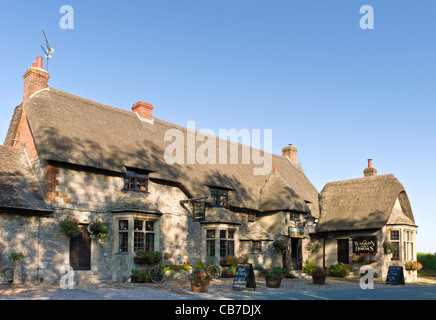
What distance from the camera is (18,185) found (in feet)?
61.0

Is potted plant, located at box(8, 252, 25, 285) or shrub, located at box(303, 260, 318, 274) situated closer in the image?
potted plant, located at box(8, 252, 25, 285)

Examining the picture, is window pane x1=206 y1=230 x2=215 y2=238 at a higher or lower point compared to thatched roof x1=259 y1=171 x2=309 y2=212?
lower

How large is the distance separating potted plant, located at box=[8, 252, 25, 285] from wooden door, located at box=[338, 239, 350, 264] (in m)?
20.0

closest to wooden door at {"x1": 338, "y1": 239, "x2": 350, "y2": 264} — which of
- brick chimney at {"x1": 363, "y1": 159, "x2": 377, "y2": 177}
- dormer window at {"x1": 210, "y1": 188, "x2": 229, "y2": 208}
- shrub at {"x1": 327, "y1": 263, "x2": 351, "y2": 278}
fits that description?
shrub at {"x1": 327, "y1": 263, "x2": 351, "y2": 278}

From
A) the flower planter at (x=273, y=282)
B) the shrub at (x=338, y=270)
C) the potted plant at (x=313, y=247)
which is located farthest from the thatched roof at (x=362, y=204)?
the flower planter at (x=273, y=282)

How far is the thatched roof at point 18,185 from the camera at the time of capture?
17.4m

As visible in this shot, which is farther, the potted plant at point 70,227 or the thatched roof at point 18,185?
the potted plant at point 70,227

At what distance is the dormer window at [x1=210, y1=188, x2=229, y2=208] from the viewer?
83.1 ft

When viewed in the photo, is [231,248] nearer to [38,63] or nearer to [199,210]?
[199,210]

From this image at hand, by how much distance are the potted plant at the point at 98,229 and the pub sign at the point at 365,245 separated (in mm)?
16436

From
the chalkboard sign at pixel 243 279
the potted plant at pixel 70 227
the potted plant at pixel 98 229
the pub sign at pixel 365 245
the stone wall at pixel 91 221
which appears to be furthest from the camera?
the pub sign at pixel 365 245

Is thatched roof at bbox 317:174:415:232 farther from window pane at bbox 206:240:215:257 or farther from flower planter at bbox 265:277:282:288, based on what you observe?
flower planter at bbox 265:277:282:288

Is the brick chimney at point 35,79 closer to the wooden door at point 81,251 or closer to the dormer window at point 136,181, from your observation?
the dormer window at point 136,181
